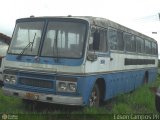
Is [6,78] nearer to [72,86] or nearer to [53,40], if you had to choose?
[53,40]

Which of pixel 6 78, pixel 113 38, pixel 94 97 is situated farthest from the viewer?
pixel 113 38

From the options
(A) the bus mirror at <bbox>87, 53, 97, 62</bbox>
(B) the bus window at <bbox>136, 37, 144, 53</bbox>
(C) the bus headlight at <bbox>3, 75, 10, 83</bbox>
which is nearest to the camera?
(A) the bus mirror at <bbox>87, 53, 97, 62</bbox>

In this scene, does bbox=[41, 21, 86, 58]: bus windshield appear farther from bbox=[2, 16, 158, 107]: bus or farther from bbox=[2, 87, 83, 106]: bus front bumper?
bbox=[2, 87, 83, 106]: bus front bumper

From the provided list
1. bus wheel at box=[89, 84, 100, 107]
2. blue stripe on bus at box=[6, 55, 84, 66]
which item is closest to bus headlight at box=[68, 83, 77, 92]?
blue stripe on bus at box=[6, 55, 84, 66]

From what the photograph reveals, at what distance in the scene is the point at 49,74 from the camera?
9656 millimetres

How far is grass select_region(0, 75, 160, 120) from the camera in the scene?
9.09 metres

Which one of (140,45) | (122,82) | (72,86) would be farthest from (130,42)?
(72,86)

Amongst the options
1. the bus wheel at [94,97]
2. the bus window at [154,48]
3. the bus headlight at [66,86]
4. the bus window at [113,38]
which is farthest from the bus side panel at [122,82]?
the bus window at [154,48]

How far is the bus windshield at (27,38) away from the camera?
1012cm

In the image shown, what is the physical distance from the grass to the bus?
34cm

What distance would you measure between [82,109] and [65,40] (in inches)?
77.8

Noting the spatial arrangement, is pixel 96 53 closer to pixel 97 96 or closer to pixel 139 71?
pixel 97 96

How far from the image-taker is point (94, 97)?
34.9 feet

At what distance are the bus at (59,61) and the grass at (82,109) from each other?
341mm
